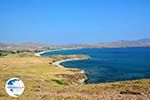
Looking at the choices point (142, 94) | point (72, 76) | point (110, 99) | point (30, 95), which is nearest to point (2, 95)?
point (30, 95)

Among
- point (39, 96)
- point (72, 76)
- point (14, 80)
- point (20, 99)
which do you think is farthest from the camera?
point (72, 76)

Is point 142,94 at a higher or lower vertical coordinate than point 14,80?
lower

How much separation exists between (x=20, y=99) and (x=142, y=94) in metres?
12.4

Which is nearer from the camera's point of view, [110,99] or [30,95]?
[110,99]

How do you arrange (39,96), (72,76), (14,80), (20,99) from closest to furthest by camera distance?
(14,80) → (20,99) → (39,96) → (72,76)

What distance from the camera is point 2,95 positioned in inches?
1446

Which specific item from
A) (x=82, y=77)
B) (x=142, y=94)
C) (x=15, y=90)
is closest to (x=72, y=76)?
(x=82, y=77)

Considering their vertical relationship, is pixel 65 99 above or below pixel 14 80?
below

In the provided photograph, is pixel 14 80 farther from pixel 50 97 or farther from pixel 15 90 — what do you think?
pixel 50 97

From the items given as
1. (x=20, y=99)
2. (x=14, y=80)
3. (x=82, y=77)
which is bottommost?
(x=82, y=77)

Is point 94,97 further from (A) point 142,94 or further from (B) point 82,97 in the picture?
(A) point 142,94

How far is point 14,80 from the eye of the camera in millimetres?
27875

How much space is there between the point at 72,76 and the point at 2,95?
79255mm

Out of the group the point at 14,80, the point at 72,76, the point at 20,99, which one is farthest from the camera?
the point at 72,76
